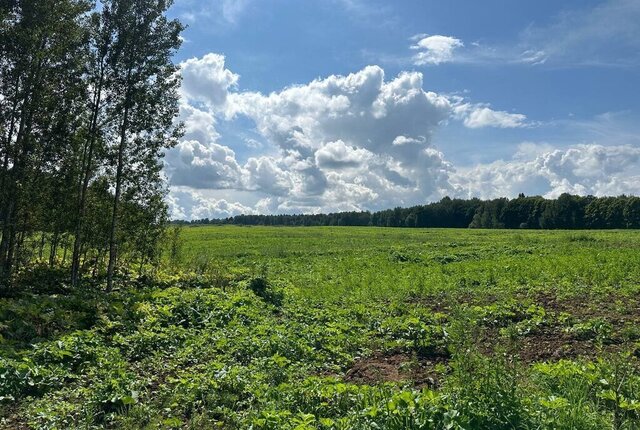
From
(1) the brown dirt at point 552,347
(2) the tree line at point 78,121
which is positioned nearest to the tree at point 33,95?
(2) the tree line at point 78,121

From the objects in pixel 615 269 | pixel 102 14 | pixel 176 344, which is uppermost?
pixel 102 14

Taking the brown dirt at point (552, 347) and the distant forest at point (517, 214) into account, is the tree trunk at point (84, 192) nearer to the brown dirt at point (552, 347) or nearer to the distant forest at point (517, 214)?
the brown dirt at point (552, 347)

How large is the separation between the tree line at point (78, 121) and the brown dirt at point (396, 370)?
11.6 m

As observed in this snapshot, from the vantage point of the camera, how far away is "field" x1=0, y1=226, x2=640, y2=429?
228 inches

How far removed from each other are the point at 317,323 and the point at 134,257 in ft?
37.1

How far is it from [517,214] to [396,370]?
12254 cm

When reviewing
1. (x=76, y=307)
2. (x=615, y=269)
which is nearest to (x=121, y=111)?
(x=76, y=307)

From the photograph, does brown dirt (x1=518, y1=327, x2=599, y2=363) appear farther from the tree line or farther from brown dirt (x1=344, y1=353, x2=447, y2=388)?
the tree line

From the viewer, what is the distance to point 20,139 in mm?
15422

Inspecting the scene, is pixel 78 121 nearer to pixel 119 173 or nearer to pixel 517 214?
pixel 119 173

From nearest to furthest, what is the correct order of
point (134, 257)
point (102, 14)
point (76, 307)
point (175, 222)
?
point (76, 307)
point (102, 14)
point (134, 257)
point (175, 222)

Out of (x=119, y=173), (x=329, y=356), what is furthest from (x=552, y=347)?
(x=119, y=173)

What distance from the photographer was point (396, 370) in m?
8.82

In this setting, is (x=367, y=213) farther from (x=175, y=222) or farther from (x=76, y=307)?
(x=76, y=307)
